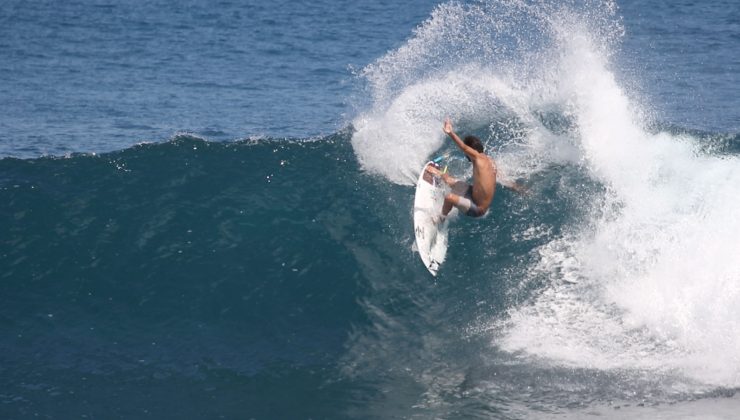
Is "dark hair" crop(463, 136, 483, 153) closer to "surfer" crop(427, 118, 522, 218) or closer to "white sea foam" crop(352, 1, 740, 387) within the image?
"surfer" crop(427, 118, 522, 218)

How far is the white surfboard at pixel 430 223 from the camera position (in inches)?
426

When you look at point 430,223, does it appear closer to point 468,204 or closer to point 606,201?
point 468,204

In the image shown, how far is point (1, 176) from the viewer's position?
1338cm

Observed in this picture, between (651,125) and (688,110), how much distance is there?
3865 mm

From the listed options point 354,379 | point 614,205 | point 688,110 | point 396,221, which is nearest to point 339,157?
point 396,221

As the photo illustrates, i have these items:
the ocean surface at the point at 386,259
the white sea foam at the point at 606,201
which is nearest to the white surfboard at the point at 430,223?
the ocean surface at the point at 386,259

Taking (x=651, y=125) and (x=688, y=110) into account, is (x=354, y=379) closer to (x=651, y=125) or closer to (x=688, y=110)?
(x=651, y=125)

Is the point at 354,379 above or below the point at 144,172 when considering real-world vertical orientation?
below

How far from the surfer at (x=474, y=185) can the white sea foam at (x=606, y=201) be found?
3.63 feet

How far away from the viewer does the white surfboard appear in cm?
1083

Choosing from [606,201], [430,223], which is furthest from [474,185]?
[606,201]

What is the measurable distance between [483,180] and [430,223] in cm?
90

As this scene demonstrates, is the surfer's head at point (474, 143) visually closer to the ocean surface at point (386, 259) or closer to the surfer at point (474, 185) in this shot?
the surfer at point (474, 185)

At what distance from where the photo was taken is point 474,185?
10719mm
